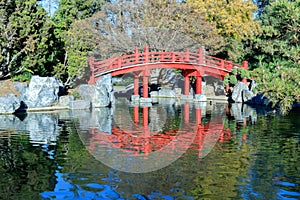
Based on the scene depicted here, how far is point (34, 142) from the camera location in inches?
402

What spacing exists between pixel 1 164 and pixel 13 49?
41.8ft

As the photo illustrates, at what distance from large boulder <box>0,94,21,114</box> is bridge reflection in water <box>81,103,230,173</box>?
3.75 m

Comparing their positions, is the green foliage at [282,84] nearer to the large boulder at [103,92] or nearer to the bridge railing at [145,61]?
the large boulder at [103,92]

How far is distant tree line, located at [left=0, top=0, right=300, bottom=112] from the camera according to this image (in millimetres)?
19203

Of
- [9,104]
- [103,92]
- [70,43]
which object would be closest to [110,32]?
[70,43]

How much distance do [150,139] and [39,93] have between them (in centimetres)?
910

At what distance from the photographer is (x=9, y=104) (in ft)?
53.8

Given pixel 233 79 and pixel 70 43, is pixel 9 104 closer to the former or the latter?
pixel 70 43

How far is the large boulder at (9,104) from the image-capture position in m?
16.3

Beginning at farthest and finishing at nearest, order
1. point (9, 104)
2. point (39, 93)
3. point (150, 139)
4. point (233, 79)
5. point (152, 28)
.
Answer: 1. point (152, 28)
2. point (233, 79)
3. point (39, 93)
4. point (9, 104)
5. point (150, 139)

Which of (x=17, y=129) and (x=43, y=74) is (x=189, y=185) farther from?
(x=43, y=74)

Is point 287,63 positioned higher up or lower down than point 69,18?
lower down

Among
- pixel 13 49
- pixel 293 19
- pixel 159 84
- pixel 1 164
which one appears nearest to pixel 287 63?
pixel 293 19

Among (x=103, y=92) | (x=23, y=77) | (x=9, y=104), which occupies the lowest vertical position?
(x=9, y=104)
